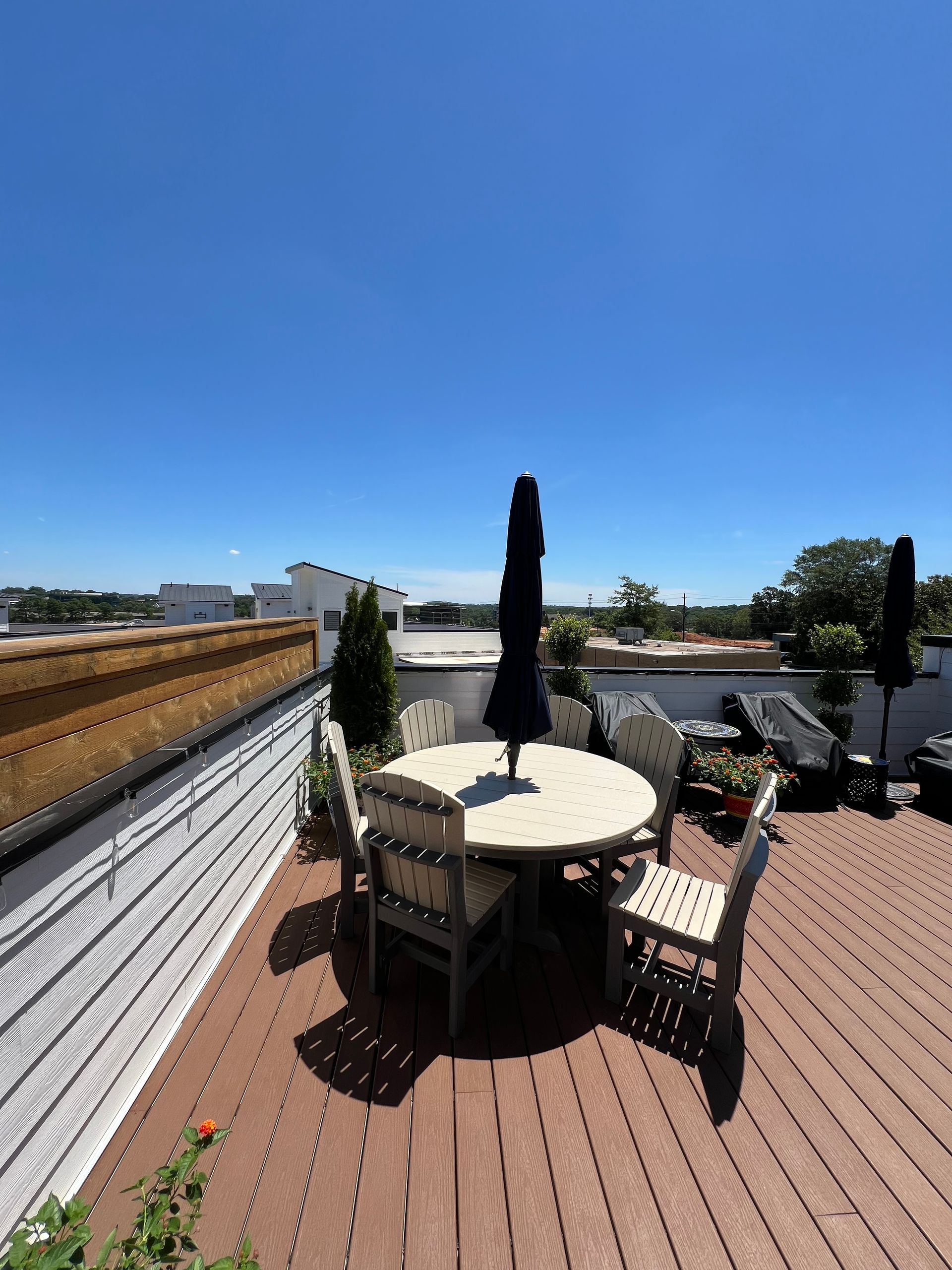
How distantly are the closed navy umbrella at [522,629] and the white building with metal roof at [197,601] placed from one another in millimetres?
11458

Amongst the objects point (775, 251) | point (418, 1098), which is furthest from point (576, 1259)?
point (775, 251)

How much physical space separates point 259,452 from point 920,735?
46.7 feet

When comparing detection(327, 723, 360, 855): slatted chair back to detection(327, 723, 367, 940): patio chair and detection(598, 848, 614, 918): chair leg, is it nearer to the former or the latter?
detection(327, 723, 367, 940): patio chair

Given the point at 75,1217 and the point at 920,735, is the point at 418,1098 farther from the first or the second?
the point at 920,735

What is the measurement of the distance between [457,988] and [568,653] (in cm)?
394

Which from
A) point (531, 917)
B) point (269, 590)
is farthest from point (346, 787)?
point (269, 590)

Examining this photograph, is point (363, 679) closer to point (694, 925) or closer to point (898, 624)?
point (694, 925)

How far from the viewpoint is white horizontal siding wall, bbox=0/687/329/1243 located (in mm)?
1203

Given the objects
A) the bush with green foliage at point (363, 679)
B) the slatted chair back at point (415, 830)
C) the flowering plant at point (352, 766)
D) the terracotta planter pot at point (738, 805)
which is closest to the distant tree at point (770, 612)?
the terracotta planter pot at point (738, 805)

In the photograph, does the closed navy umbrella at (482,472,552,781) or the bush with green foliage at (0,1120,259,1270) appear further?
the closed navy umbrella at (482,472,552,781)

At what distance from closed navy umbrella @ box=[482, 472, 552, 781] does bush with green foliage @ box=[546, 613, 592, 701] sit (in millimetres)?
2575

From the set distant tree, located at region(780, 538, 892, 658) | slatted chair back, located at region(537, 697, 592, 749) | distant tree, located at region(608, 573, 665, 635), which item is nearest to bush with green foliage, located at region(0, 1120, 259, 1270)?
slatted chair back, located at region(537, 697, 592, 749)

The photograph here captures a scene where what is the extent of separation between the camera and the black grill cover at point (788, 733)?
4.57 meters

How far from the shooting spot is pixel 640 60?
14.1ft
